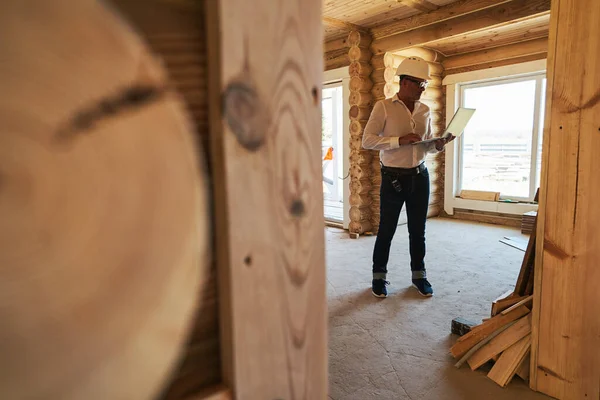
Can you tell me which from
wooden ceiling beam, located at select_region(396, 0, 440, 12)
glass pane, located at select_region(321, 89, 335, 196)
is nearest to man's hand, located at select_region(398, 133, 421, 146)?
wooden ceiling beam, located at select_region(396, 0, 440, 12)

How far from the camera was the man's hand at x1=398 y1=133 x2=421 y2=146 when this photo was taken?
2.90 m

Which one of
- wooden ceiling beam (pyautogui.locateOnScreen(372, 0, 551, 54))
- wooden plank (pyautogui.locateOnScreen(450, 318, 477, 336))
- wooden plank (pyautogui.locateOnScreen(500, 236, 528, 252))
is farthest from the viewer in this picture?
wooden plank (pyautogui.locateOnScreen(500, 236, 528, 252))

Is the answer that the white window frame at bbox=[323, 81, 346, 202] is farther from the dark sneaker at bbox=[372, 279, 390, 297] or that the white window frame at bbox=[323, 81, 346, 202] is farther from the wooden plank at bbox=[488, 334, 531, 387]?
the wooden plank at bbox=[488, 334, 531, 387]

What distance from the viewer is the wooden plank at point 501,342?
199 centimetres

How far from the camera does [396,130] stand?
9.98 feet

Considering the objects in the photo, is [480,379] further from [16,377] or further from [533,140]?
[533,140]

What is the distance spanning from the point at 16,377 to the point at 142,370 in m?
0.12

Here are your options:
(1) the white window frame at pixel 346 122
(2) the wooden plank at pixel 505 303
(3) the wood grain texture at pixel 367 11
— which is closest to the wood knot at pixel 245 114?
(2) the wooden plank at pixel 505 303

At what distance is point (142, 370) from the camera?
43 centimetres

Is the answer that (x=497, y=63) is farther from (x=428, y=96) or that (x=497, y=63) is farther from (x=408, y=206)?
(x=408, y=206)

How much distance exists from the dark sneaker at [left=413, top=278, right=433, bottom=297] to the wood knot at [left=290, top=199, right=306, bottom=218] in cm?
285

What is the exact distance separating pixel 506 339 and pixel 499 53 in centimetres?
500

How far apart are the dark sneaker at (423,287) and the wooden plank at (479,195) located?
3.46m

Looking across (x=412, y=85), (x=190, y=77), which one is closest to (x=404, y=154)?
(x=412, y=85)
